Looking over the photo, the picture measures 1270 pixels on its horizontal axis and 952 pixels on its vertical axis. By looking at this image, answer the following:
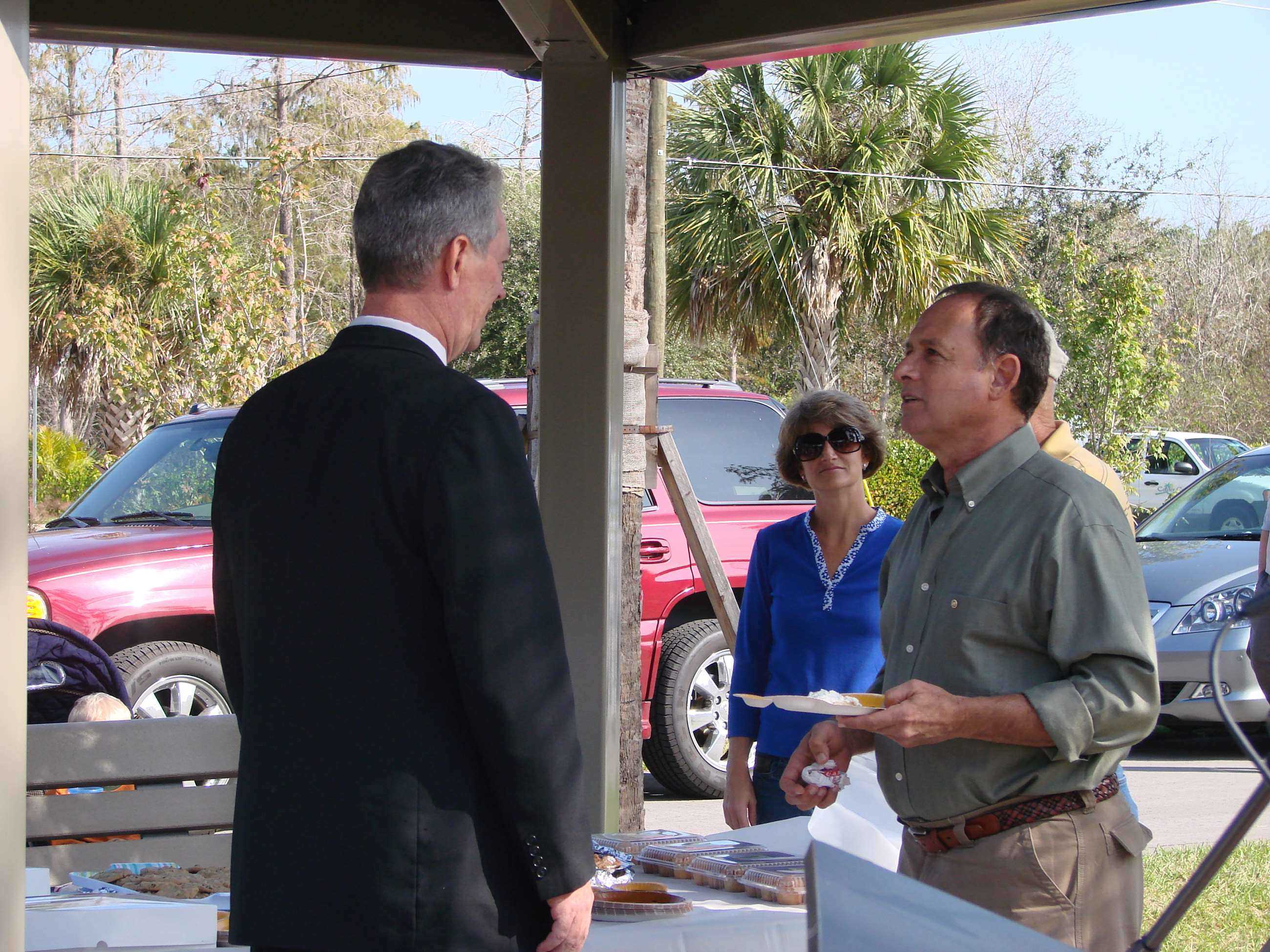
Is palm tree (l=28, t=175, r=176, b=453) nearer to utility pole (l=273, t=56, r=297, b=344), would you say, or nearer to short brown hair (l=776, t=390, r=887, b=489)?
utility pole (l=273, t=56, r=297, b=344)

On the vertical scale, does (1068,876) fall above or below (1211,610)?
above

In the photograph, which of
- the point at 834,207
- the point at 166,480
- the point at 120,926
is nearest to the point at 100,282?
the point at 834,207

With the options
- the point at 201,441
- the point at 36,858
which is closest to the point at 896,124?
the point at 201,441

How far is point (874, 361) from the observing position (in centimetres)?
2758

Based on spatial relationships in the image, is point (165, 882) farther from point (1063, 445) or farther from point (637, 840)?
point (1063, 445)

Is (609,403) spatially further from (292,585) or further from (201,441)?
(201,441)

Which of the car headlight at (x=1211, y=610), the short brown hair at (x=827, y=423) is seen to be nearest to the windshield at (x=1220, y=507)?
the car headlight at (x=1211, y=610)

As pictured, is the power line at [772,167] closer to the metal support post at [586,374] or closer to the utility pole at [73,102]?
the utility pole at [73,102]

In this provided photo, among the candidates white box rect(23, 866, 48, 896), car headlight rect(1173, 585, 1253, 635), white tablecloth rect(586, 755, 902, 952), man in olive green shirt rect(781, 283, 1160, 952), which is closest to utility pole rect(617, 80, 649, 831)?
white tablecloth rect(586, 755, 902, 952)

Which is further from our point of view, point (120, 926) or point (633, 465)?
point (633, 465)

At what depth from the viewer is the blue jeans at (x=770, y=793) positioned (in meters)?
3.78

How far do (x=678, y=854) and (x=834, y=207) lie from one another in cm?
1494

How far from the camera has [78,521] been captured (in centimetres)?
703

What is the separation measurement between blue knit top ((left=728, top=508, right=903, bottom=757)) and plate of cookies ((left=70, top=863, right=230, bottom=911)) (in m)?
1.50
